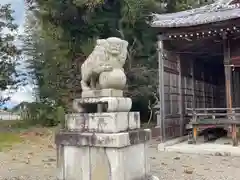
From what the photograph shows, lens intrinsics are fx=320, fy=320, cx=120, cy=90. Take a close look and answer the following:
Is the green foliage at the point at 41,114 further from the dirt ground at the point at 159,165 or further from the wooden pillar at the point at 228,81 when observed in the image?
the wooden pillar at the point at 228,81

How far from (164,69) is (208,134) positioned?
3.08m

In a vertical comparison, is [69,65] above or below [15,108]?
above

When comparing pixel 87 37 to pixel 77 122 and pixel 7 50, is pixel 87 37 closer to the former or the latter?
pixel 7 50

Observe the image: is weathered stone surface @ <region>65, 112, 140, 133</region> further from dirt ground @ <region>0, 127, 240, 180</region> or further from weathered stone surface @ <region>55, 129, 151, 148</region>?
dirt ground @ <region>0, 127, 240, 180</region>

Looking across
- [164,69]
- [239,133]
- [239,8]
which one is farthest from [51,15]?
[239,133]

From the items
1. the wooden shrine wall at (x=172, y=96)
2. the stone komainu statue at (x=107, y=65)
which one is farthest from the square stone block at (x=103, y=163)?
the wooden shrine wall at (x=172, y=96)

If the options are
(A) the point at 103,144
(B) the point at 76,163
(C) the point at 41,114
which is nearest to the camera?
(A) the point at 103,144

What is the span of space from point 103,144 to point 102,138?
8 centimetres

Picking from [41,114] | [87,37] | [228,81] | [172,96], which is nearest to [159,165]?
[172,96]

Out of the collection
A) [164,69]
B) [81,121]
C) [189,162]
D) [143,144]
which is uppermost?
[164,69]

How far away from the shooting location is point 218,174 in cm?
671

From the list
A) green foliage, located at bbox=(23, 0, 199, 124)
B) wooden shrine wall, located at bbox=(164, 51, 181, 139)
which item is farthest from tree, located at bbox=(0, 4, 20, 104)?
wooden shrine wall, located at bbox=(164, 51, 181, 139)

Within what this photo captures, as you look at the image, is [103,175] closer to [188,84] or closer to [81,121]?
[81,121]

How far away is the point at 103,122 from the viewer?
14.6ft
